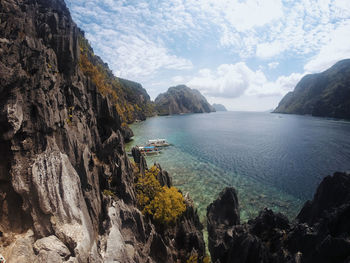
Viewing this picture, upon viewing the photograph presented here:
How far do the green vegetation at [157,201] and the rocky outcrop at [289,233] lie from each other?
20.6 feet

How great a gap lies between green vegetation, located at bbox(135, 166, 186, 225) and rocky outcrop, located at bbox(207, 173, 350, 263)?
628 centimetres

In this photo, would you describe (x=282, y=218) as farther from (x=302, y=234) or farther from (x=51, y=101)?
(x=51, y=101)

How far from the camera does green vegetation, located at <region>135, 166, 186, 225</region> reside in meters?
23.0

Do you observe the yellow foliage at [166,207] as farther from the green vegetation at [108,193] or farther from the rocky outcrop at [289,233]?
the rocky outcrop at [289,233]

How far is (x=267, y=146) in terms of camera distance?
7494 centimetres

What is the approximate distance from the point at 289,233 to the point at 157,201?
52.9ft

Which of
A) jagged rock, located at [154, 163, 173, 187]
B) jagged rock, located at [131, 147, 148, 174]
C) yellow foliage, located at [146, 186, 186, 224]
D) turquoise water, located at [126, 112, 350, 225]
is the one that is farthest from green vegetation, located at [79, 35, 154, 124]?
turquoise water, located at [126, 112, 350, 225]

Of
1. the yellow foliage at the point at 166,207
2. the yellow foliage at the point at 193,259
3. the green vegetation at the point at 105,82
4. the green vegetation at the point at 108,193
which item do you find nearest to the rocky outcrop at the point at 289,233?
the yellow foliage at the point at 193,259

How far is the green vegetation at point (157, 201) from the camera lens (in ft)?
75.3

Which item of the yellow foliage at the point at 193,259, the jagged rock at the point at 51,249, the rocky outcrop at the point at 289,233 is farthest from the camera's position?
the yellow foliage at the point at 193,259

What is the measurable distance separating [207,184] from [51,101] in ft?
117

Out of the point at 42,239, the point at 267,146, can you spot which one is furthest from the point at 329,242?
the point at 267,146

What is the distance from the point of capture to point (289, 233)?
1888cm

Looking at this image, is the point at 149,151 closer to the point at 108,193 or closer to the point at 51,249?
the point at 108,193
